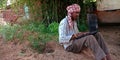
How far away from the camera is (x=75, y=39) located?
4680 millimetres

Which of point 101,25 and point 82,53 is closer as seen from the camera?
point 82,53

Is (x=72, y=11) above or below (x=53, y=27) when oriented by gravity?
above

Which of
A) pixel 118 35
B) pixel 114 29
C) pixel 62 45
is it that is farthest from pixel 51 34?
pixel 114 29

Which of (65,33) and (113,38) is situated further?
(113,38)

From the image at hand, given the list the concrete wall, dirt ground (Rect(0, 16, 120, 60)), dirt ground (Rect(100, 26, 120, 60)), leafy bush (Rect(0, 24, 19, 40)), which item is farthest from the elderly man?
the concrete wall

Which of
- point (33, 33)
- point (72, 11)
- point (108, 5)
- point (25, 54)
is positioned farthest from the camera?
point (108, 5)

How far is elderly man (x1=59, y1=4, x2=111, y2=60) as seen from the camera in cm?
441

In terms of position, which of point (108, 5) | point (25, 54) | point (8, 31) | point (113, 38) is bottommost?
point (113, 38)

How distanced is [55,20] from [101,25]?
2.65 meters

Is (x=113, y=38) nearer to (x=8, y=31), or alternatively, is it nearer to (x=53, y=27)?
(x=53, y=27)

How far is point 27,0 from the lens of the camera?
6.37 m

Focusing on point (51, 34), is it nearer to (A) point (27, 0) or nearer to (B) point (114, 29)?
(A) point (27, 0)

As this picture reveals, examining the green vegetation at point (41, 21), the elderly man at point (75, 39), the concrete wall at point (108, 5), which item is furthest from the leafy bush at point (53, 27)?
the concrete wall at point (108, 5)

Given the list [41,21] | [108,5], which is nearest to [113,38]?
[108,5]
